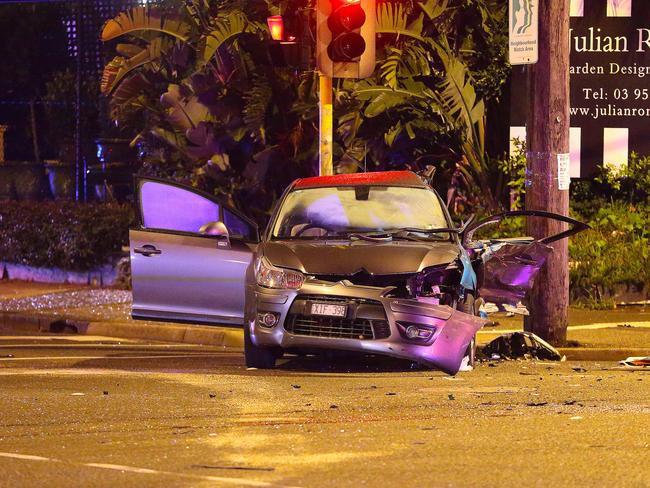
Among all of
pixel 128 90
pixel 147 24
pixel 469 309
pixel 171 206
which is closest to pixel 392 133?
pixel 147 24

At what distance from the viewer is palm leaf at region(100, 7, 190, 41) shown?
2088 centimetres

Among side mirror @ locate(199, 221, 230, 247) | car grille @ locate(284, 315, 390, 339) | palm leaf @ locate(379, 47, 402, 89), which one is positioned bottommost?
car grille @ locate(284, 315, 390, 339)

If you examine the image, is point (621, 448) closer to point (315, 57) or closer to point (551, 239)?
point (551, 239)

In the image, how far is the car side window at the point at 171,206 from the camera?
1374cm

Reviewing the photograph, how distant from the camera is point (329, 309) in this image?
37.3 ft

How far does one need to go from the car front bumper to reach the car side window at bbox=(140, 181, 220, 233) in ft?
7.77

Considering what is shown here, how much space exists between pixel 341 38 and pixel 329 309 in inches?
193

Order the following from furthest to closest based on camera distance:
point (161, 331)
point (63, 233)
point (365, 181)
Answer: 1. point (63, 233)
2. point (161, 331)
3. point (365, 181)

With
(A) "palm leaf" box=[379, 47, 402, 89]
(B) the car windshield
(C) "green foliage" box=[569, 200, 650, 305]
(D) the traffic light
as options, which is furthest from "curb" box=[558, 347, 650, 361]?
(A) "palm leaf" box=[379, 47, 402, 89]

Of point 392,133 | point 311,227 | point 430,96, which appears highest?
point 430,96

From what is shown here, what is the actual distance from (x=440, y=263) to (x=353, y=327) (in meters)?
0.84

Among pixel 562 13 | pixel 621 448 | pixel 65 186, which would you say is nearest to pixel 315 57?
pixel 562 13

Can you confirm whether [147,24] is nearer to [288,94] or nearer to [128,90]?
[128,90]

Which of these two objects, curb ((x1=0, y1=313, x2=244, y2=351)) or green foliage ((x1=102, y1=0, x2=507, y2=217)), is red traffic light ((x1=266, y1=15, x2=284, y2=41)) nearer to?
curb ((x1=0, y1=313, x2=244, y2=351))
